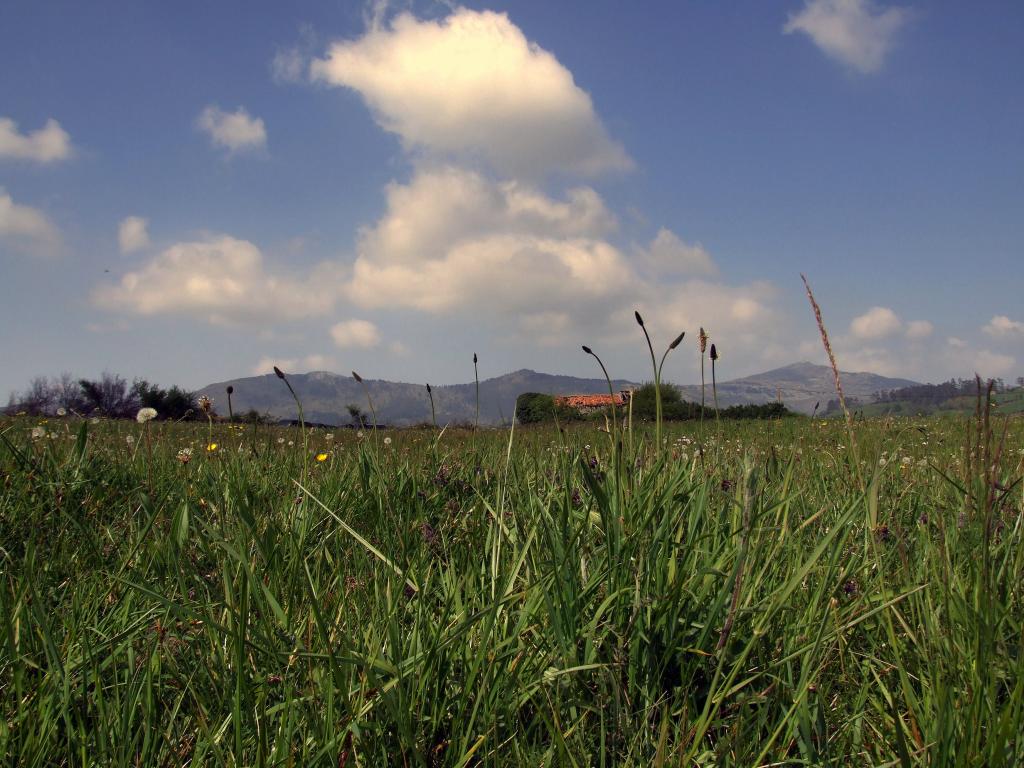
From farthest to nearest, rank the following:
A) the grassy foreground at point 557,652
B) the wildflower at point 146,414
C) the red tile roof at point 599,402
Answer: the wildflower at point 146,414 < the red tile roof at point 599,402 < the grassy foreground at point 557,652

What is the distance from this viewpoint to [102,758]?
158 cm

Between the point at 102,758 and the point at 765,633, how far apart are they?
172cm

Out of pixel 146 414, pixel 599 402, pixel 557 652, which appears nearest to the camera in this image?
pixel 557 652

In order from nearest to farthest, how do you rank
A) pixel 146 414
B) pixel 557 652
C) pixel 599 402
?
pixel 557 652 → pixel 599 402 → pixel 146 414

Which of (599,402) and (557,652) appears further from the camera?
(599,402)

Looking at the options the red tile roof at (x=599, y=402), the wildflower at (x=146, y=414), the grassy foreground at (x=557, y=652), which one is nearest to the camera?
the grassy foreground at (x=557, y=652)

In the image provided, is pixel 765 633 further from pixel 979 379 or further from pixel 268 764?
pixel 268 764

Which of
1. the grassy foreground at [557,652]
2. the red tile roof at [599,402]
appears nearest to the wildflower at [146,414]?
the grassy foreground at [557,652]

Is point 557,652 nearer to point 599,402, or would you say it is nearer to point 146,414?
point 599,402

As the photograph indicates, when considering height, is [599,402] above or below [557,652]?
above

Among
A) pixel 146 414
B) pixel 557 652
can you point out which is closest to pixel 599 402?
pixel 557 652

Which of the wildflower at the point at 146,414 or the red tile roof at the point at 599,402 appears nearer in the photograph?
the red tile roof at the point at 599,402

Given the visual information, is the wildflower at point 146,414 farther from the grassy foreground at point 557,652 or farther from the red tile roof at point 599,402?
the red tile roof at point 599,402

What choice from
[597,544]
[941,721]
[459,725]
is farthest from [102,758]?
[941,721]
